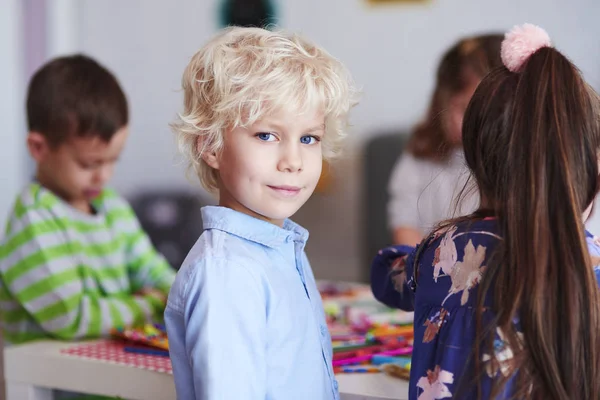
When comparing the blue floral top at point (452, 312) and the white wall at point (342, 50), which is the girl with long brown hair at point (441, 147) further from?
the blue floral top at point (452, 312)

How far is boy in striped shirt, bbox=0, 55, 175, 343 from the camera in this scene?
1526mm

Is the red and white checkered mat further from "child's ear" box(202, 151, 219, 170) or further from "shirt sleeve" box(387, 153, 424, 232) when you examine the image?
"shirt sleeve" box(387, 153, 424, 232)

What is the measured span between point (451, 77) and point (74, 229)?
3.29 ft

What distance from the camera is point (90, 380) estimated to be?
126cm

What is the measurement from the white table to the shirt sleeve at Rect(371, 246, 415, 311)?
0.13 m

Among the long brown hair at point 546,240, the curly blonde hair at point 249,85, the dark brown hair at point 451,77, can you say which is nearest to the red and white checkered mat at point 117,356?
the curly blonde hair at point 249,85

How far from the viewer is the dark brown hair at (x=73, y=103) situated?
1.66 metres

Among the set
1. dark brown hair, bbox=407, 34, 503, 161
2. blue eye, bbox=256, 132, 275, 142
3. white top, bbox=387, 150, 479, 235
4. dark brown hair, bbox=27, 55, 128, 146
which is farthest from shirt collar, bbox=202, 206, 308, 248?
white top, bbox=387, 150, 479, 235

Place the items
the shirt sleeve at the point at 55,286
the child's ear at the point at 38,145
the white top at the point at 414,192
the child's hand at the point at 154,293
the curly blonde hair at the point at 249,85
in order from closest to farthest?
the curly blonde hair at the point at 249,85, the shirt sleeve at the point at 55,286, the child's hand at the point at 154,293, the child's ear at the point at 38,145, the white top at the point at 414,192

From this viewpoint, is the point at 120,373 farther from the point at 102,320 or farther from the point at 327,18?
the point at 327,18

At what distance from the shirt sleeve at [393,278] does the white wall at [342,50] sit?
5.08 ft

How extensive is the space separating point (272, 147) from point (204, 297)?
0.22 metres

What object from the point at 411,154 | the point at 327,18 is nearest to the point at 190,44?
the point at 327,18

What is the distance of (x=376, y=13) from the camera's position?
280cm
